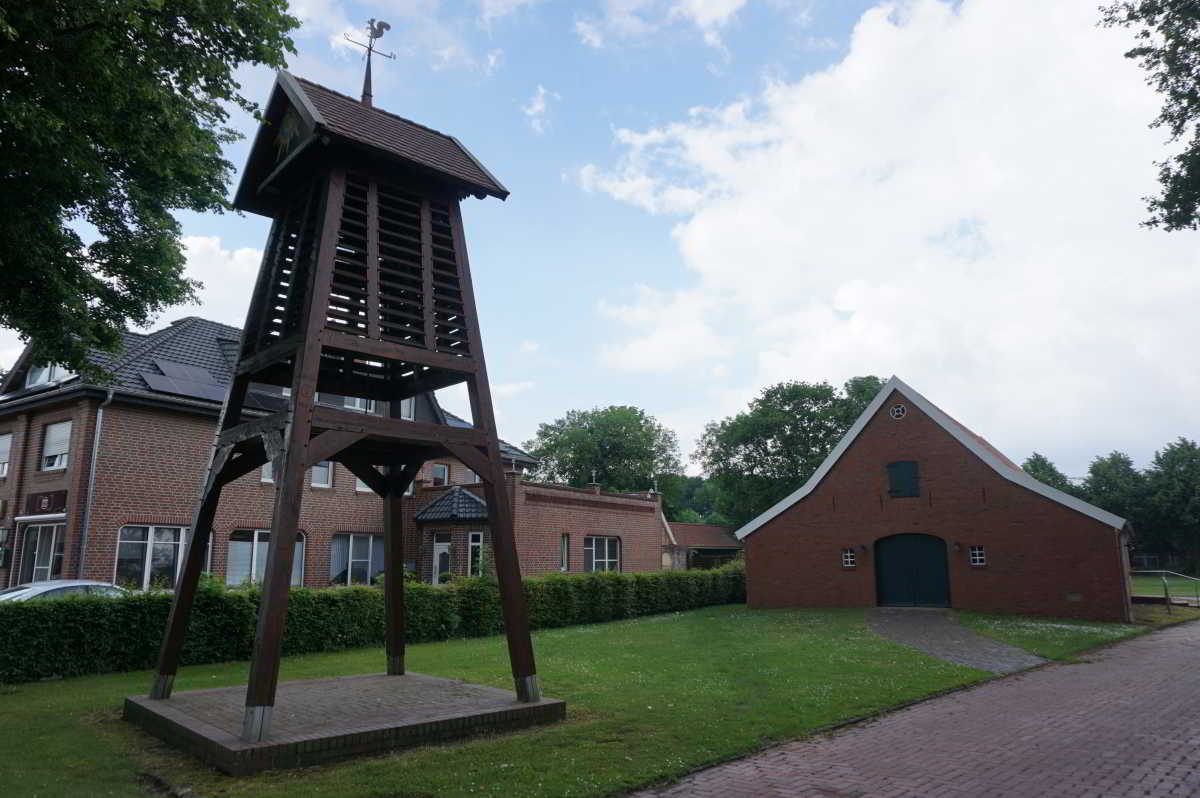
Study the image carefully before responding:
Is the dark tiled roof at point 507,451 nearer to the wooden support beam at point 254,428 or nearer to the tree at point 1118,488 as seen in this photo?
the wooden support beam at point 254,428

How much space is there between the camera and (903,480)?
25250mm

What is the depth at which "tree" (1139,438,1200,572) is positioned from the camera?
160 feet

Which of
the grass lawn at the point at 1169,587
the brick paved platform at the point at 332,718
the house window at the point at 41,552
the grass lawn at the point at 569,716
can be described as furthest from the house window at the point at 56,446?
the grass lawn at the point at 1169,587

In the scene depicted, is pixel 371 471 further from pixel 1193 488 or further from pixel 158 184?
pixel 1193 488

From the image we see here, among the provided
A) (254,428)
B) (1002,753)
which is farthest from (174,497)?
(1002,753)

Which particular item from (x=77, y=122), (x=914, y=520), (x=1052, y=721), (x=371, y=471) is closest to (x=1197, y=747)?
(x=1052, y=721)

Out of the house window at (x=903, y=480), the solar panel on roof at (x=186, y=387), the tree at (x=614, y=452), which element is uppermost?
the tree at (x=614, y=452)

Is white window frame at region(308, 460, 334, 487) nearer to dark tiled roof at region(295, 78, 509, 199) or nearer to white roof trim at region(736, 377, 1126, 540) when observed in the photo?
white roof trim at region(736, 377, 1126, 540)

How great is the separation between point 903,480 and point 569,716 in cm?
1857

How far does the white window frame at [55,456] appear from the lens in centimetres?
2078

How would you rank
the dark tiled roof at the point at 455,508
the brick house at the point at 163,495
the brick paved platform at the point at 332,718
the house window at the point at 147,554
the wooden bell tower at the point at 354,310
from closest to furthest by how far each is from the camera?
the brick paved platform at the point at 332,718, the wooden bell tower at the point at 354,310, the brick house at the point at 163,495, the house window at the point at 147,554, the dark tiled roof at the point at 455,508

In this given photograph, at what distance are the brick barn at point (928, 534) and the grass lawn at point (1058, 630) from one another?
1033mm

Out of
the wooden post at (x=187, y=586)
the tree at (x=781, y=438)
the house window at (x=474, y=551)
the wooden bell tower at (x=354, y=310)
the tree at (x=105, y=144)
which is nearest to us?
the tree at (x=105, y=144)

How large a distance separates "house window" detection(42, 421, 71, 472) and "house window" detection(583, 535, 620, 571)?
16.3m
